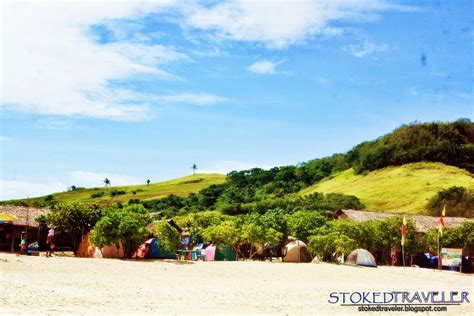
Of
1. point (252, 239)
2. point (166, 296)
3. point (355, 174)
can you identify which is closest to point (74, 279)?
point (166, 296)

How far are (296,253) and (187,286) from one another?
24.4 m

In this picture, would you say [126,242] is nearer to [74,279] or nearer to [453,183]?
[74,279]

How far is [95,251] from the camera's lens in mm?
41969

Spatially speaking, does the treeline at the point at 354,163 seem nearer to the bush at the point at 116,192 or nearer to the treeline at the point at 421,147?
the treeline at the point at 421,147

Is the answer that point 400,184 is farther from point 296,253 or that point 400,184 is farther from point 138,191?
point 296,253

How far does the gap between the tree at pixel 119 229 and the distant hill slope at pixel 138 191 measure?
9138cm

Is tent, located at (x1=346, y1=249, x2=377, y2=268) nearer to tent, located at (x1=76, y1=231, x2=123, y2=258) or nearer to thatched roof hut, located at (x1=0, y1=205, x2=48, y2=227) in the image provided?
tent, located at (x1=76, y1=231, x2=123, y2=258)

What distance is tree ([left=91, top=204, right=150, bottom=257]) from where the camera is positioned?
39312 millimetres

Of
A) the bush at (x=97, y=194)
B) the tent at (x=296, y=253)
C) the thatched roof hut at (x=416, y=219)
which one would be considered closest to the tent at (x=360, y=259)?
the tent at (x=296, y=253)

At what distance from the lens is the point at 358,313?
2023 cm

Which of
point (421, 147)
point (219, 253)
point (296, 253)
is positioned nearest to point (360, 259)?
point (296, 253)

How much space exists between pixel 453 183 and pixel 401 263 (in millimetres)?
56491

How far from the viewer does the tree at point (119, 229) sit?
129 feet

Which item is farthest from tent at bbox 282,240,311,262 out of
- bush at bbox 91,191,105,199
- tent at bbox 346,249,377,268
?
bush at bbox 91,191,105,199
